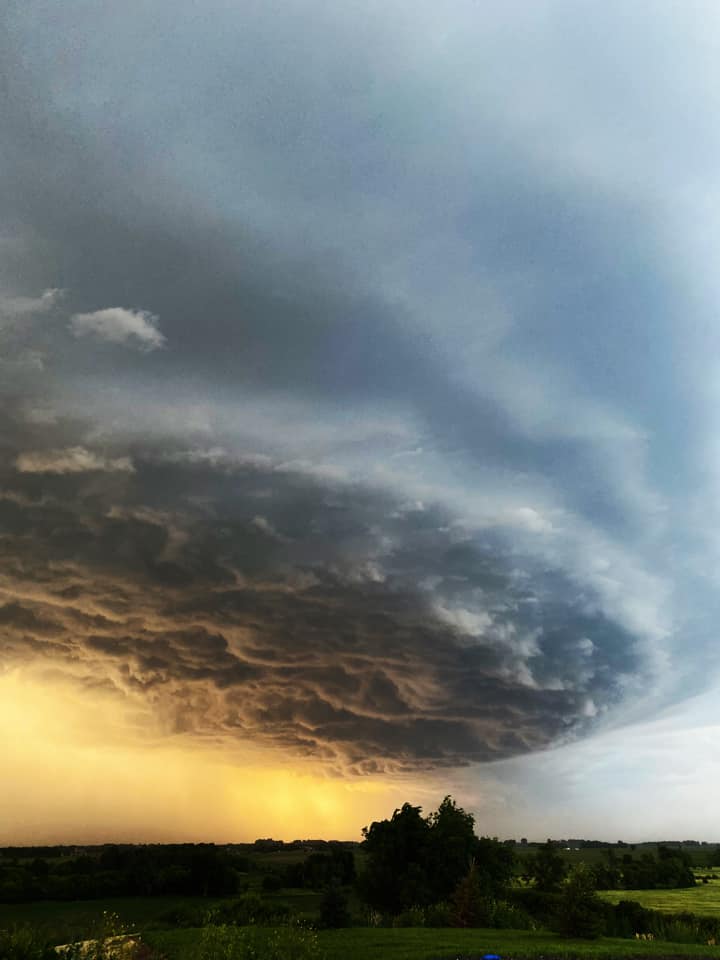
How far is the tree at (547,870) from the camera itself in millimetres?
83938

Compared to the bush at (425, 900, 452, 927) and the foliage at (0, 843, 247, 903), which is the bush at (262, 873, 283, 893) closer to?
the foliage at (0, 843, 247, 903)

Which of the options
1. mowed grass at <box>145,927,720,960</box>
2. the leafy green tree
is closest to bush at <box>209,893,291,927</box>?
the leafy green tree

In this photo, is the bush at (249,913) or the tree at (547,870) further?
the tree at (547,870)

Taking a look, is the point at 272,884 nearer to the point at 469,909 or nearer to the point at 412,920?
the point at 412,920

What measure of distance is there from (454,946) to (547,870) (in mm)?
72359

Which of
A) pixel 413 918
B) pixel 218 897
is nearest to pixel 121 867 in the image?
pixel 218 897

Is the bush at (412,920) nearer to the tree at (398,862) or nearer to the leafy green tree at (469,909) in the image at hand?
the leafy green tree at (469,909)

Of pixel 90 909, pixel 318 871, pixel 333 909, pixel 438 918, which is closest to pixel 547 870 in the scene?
pixel 318 871

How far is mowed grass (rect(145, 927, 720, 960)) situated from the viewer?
3281 centimetres

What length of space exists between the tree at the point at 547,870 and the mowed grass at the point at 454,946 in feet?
147

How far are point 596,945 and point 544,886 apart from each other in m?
52.9

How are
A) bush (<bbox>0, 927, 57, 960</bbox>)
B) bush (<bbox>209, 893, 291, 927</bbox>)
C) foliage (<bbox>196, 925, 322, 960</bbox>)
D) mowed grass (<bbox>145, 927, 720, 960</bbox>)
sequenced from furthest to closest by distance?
bush (<bbox>209, 893, 291, 927</bbox>) < mowed grass (<bbox>145, 927, 720, 960</bbox>) < foliage (<bbox>196, 925, 322, 960</bbox>) < bush (<bbox>0, 927, 57, 960</bbox>)

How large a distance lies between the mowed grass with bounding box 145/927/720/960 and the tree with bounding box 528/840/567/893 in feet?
147

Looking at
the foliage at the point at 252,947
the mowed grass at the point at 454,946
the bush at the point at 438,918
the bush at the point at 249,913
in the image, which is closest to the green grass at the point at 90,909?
the bush at the point at 249,913
